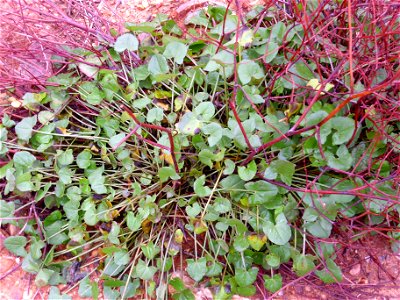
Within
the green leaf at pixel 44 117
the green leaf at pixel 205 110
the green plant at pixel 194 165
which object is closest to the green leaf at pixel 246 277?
the green plant at pixel 194 165

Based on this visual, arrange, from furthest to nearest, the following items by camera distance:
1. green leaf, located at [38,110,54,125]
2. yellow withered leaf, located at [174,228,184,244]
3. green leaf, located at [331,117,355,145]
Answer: green leaf, located at [38,110,54,125] < yellow withered leaf, located at [174,228,184,244] < green leaf, located at [331,117,355,145]

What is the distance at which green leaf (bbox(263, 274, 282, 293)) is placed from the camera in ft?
4.19

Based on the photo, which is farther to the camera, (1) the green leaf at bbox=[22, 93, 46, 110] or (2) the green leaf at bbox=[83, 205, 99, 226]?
(1) the green leaf at bbox=[22, 93, 46, 110]

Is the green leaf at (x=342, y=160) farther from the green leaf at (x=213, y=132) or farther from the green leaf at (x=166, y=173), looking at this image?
the green leaf at (x=166, y=173)

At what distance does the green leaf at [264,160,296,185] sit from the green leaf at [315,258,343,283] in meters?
0.27

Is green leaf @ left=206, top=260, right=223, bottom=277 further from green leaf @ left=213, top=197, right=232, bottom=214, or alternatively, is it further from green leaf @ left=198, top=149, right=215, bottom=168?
green leaf @ left=198, top=149, right=215, bottom=168

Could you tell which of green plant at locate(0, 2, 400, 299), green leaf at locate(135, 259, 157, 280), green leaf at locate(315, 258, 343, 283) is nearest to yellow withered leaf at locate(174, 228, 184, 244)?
green plant at locate(0, 2, 400, 299)

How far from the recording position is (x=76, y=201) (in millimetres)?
1371

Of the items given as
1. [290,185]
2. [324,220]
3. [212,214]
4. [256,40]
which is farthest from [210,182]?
[256,40]

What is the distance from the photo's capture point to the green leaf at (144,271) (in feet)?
4.24

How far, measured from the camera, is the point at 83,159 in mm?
1406

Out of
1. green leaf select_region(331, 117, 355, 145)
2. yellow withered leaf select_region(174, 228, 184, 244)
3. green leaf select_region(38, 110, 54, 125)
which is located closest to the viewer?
green leaf select_region(331, 117, 355, 145)

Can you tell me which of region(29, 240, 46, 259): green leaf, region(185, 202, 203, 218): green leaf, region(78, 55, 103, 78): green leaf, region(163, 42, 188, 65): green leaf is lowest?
region(29, 240, 46, 259): green leaf

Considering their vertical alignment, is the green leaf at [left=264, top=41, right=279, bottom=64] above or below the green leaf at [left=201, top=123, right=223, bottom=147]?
above
